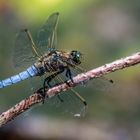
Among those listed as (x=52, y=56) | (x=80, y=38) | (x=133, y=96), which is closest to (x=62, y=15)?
(x=80, y=38)

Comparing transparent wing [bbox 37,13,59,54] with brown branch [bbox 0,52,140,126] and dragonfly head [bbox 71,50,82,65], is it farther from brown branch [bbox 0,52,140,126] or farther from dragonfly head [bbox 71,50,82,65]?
brown branch [bbox 0,52,140,126]

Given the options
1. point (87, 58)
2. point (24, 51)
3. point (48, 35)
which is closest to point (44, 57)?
point (24, 51)

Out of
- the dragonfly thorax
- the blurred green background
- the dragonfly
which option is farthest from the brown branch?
the blurred green background

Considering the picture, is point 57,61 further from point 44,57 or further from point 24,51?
point 24,51

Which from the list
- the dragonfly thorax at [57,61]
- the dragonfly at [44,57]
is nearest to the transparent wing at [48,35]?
the dragonfly at [44,57]

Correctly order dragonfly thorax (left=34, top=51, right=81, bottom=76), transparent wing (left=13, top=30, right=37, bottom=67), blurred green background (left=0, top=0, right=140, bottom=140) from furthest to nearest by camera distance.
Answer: blurred green background (left=0, top=0, right=140, bottom=140) < transparent wing (left=13, top=30, right=37, bottom=67) < dragonfly thorax (left=34, top=51, right=81, bottom=76)

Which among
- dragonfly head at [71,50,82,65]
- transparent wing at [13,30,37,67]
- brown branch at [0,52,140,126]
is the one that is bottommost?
brown branch at [0,52,140,126]
